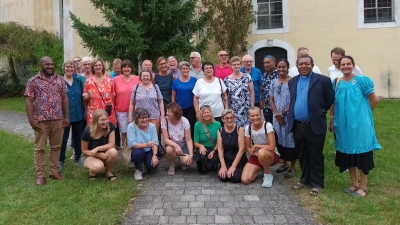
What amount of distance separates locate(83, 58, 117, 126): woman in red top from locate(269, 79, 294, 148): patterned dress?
102 inches

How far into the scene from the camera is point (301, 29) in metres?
16.6

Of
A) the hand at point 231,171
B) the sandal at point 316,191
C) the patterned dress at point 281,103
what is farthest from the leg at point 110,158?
the sandal at point 316,191

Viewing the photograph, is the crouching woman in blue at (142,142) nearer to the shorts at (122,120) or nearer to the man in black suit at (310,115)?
the shorts at (122,120)

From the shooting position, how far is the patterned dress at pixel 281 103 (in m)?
5.69

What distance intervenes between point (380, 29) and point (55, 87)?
1451 centimetres

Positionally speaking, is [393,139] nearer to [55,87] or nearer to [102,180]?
[102,180]

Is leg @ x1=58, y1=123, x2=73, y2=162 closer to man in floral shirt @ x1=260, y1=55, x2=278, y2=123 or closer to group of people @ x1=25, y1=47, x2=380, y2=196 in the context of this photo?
group of people @ x1=25, y1=47, x2=380, y2=196

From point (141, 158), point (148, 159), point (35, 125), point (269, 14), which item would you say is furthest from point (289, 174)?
point (269, 14)

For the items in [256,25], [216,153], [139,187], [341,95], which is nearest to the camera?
[341,95]

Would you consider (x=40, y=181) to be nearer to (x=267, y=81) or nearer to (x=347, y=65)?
(x=267, y=81)

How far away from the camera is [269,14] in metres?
17.1

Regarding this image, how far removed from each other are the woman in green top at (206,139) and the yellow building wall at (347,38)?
11724 mm

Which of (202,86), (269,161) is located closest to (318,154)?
(269,161)

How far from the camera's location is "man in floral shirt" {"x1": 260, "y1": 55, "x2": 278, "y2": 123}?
20.7 ft
